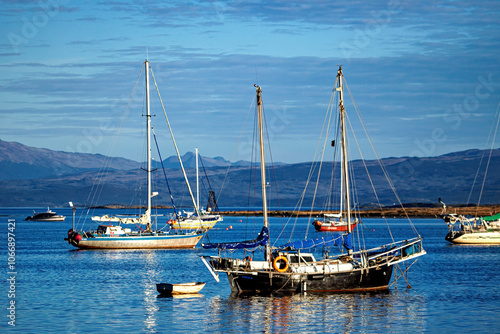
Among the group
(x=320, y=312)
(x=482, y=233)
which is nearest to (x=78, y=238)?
(x=482, y=233)

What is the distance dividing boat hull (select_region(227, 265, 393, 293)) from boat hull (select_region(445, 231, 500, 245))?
50.3m

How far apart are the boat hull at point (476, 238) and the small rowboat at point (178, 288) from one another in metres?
55.5

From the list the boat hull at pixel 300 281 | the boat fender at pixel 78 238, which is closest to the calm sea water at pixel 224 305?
the boat hull at pixel 300 281

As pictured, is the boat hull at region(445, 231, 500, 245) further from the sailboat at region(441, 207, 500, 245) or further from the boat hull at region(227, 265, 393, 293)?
the boat hull at region(227, 265, 393, 293)

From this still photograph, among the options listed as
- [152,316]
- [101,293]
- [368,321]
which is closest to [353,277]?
[368,321]

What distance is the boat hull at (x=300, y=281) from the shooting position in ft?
166

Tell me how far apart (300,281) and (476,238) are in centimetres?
5471

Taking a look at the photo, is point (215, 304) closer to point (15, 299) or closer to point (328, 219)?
point (15, 299)

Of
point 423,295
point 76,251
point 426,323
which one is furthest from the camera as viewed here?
point 76,251

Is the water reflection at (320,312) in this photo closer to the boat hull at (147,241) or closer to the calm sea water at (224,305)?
the calm sea water at (224,305)

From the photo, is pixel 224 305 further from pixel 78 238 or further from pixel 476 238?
pixel 476 238

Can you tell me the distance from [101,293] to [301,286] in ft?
46.8

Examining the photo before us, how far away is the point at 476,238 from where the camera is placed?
326 ft

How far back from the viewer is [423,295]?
174ft
